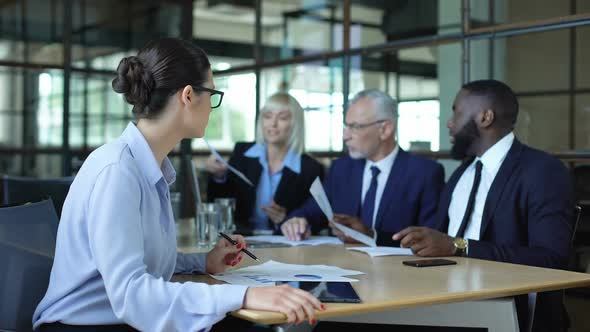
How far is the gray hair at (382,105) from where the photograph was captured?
3.47 m

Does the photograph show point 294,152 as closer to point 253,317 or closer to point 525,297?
point 525,297

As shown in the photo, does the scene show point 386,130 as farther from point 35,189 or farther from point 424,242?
point 35,189

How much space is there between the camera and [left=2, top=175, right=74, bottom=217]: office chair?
297 centimetres

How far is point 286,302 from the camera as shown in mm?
1553

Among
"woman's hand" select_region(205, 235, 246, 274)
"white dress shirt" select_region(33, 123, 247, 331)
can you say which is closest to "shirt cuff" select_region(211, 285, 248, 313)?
"white dress shirt" select_region(33, 123, 247, 331)

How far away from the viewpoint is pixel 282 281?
1.90 m

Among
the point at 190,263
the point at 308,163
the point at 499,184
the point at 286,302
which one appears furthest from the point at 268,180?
the point at 286,302

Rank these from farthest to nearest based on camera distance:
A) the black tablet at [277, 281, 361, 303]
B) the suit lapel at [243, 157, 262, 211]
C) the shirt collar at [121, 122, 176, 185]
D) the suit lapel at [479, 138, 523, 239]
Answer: the suit lapel at [243, 157, 262, 211], the suit lapel at [479, 138, 523, 239], the shirt collar at [121, 122, 176, 185], the black tablet at [277, 281, 361, 303]

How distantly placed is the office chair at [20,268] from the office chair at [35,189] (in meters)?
0.88

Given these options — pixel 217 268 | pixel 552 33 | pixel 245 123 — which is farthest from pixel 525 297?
pixel 245 123

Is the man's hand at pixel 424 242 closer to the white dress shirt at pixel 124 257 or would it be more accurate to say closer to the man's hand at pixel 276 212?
the white dress shirt at pixel 124 257

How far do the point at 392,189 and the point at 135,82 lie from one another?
5.48ft

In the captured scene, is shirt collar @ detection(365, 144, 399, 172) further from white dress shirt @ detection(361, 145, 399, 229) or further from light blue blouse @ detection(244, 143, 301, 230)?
light blue blouse @ detection(244, 143, 301, 230)

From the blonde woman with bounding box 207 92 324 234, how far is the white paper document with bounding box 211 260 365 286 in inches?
57.5
